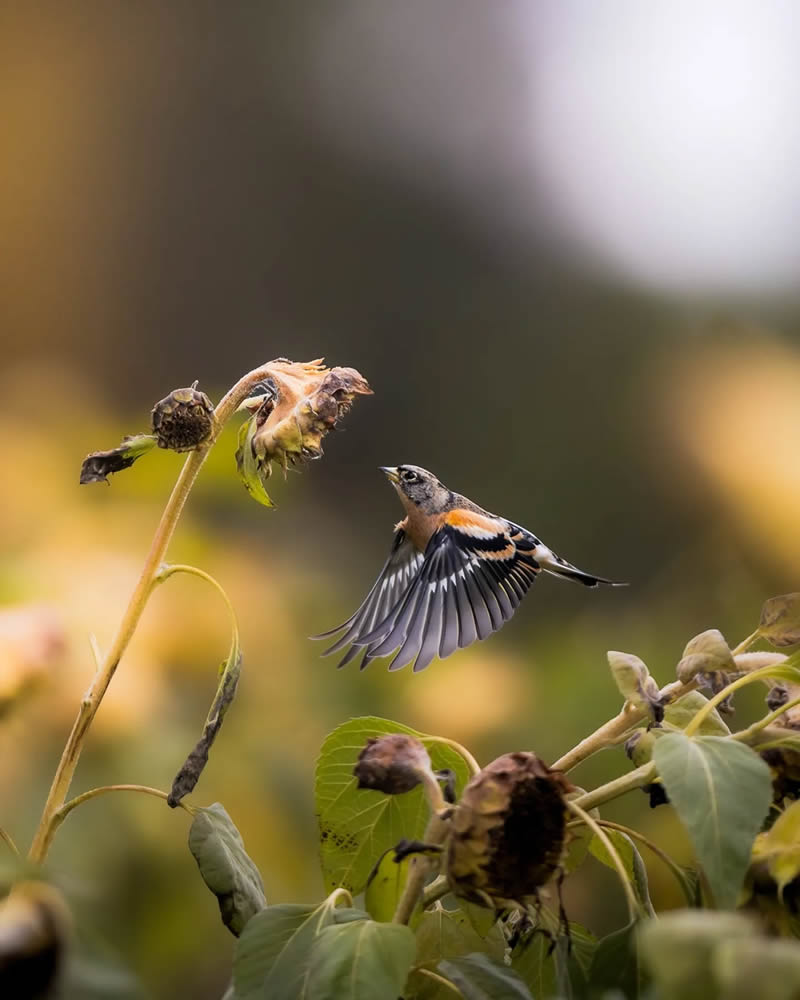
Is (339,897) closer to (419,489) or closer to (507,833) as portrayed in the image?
(507,833)

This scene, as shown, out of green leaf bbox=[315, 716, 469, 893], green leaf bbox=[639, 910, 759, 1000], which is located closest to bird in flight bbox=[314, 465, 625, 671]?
green leaf bbox=[315, 716, 469, 893]

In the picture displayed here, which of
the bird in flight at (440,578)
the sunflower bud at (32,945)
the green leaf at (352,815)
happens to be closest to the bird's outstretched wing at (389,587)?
the bird in flight at (440,578)

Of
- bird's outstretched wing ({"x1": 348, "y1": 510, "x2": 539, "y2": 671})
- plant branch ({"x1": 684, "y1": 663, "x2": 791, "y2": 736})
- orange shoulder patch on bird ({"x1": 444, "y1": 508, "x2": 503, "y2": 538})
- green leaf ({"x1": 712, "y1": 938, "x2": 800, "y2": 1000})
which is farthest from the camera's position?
orange shoulder patch on bird ({"x1": 444, "y1": 508, "x2": 503, "y2": 538})

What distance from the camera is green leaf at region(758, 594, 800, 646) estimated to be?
0.30 meters

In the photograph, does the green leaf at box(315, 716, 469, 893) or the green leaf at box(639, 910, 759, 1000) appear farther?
the green leaf at box(315, 716, 469, 893)

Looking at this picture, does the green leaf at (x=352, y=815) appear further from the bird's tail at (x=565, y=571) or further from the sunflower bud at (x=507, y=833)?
the bird's tail at (x=565, y=571)

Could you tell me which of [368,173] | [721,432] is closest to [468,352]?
[368,173]

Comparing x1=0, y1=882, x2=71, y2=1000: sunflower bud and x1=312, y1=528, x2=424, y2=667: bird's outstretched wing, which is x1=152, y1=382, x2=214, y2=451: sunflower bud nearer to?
x1=0, y1=882, x2=71, y2=1000: sunflower bud

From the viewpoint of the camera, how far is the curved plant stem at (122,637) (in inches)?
10.8

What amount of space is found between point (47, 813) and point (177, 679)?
0.57 m

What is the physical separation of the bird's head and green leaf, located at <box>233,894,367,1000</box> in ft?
1.08

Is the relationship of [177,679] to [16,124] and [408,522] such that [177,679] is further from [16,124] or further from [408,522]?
[16,124]

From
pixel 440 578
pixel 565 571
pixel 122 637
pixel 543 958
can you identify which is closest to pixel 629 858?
pixel 543 958

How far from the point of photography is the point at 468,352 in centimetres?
220
